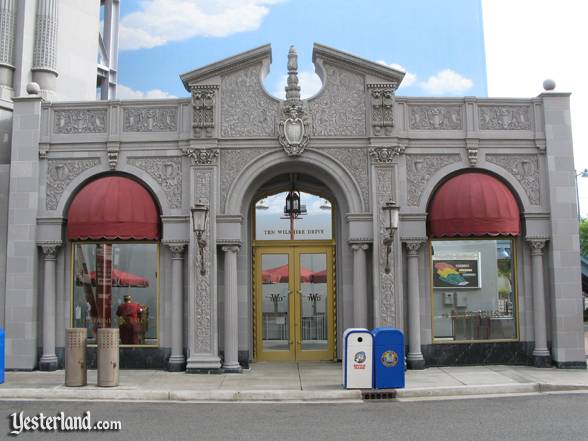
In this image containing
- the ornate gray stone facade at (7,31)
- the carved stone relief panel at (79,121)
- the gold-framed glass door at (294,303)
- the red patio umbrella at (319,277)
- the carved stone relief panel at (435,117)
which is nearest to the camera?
the carved stone relief panel at (435,117)

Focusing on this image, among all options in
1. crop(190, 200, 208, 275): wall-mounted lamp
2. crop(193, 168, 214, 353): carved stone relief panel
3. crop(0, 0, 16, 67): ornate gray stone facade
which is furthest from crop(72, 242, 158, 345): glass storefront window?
crop(0, 0, 16, 67): ornate gray stone facade

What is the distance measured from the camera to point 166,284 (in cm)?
1555

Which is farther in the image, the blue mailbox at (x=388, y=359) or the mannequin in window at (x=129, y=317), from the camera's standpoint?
the mannequin in window at (x=129, y=317)

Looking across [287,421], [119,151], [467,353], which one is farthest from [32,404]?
[467,353]

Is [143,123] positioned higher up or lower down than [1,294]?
higher up

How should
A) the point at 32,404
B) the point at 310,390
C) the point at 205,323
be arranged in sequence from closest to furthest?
the point at 32,404 < the point at 310,390 < the point at 205,323

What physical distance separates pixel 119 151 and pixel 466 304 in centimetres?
874

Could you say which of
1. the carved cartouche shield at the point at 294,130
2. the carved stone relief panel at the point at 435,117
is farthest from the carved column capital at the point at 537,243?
the carved cartouche shield at the point at 294,130

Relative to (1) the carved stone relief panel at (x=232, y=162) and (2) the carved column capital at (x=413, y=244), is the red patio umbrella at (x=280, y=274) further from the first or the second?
(2) the carved column capital at (x=413, y=244)

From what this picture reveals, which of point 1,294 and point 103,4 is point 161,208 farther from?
point 103,4

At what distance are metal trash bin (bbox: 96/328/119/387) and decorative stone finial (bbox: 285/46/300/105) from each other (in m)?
6.52

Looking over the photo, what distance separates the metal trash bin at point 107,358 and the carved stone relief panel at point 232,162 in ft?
14.1

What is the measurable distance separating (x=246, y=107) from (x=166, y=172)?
236 centimetres

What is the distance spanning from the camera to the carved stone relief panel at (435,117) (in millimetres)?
15789
